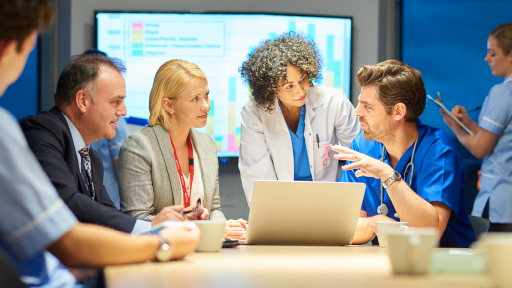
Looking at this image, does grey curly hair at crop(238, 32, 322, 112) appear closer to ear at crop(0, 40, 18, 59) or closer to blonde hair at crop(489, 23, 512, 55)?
blonde hair at crop(489, 23, 512, 55)

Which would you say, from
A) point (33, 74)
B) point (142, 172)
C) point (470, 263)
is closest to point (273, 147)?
point (142, 172)

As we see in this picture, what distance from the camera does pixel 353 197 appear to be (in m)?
1.59

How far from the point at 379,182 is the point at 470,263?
113 centimetres

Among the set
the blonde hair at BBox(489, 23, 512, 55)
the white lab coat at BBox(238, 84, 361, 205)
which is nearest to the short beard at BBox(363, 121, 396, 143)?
the white lab coat at BBox(238, 84, 361, 205)

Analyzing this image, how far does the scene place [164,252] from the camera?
112 centimetres

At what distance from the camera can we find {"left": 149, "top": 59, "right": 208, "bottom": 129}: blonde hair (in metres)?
2.40

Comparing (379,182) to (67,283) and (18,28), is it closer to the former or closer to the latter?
(67,283)

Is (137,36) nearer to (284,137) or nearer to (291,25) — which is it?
(291,25)

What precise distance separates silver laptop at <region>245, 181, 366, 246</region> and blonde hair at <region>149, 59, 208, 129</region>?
1008 millimetres

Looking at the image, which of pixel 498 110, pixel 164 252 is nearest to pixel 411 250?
pixel 164 252

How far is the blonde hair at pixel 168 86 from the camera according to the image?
2398 mm

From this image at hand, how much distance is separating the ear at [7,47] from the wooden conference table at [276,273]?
478 millimetres

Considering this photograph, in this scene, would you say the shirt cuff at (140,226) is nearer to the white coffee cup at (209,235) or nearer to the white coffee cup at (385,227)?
the white coffee cup at (209,235)

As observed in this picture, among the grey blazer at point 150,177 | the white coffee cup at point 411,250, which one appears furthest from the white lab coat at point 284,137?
the white coffee cup at point 411,250
